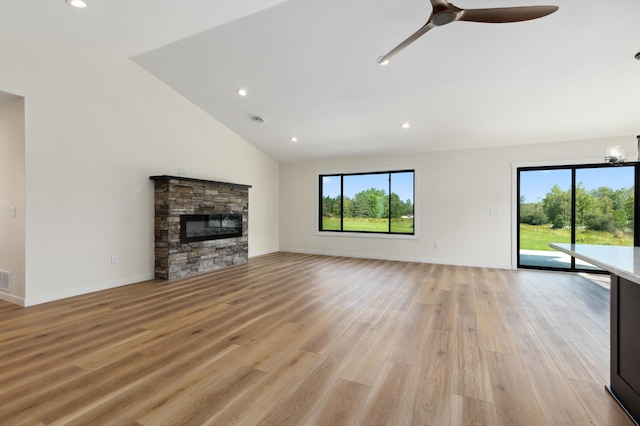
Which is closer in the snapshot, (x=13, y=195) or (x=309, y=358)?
(x=309, y=358)

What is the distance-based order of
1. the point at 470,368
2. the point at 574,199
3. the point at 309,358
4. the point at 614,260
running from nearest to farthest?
the point at 614,260 → the point at 470,368 → the point at 309,358 → the point at 574,199

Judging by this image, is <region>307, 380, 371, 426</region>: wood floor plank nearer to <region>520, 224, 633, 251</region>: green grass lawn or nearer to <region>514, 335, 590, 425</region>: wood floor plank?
<region>514, 335, 590, 425</region>: wood floor plank

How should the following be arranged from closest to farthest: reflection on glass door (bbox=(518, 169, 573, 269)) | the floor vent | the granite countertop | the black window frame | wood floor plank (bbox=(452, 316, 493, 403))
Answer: the granite countertop
wood floor plank (bbox=(452, 316, 493, 403))
the floor vent
the black window frame
reflection on glass door (bbox=(518, 169, 573, 269))

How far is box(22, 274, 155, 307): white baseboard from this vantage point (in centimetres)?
347

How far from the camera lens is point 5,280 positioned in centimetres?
365

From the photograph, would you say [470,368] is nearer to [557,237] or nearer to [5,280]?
[557,237]

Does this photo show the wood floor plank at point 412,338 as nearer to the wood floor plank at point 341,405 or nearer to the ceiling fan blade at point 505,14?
the wood floor plank at point 341,405

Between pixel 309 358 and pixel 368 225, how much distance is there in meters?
5.28

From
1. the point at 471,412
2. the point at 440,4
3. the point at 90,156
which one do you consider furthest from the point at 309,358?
the point at 90,156

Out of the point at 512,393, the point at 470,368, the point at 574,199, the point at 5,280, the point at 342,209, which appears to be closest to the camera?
the point at 512,393

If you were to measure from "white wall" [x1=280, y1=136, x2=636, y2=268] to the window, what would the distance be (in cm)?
23

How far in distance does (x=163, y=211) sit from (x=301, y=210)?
3.79 m

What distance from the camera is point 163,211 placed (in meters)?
4.76

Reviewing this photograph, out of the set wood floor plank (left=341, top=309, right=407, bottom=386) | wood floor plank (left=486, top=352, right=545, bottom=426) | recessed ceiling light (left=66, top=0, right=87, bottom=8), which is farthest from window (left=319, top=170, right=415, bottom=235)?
recessed ceiling light (left=66, top=0, right=87, bottom=8)
